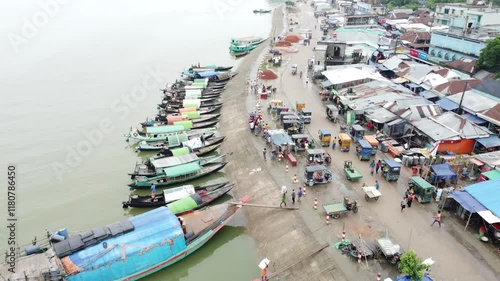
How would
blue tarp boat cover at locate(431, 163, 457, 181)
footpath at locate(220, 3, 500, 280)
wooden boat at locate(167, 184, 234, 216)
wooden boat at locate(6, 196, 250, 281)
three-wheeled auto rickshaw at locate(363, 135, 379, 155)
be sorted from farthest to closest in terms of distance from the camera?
three-wheeled auto rickshaw at locate(363, 135, 379, 155) < blue tarp boat cover at locate(431, 163, 457, 181) < wooden boat at locate(167, 184, 234, 216) < footpath at locate(220, 3, 500, 280) < wooden boat at locate(6, 196, 250, 281)

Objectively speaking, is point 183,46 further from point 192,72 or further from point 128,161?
point 128,161

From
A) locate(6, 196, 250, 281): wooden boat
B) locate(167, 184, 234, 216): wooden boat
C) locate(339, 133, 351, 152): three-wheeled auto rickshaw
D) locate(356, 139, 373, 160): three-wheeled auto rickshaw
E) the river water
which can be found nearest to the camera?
locate(6, 196, 250, 281): wooden boat

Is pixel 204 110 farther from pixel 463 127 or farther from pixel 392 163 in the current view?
pixel 463 127

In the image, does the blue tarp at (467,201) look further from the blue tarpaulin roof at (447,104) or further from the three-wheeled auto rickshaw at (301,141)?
the blue tarpaulin roof at (447,104)

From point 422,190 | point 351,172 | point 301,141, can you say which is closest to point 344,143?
point 301,141

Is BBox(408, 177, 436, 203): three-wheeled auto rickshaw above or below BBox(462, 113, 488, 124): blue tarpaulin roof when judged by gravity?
above

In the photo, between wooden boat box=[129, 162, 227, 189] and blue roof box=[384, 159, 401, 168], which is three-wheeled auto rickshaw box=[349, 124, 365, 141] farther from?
wooden boat box=[129, 162, 227, 189]
